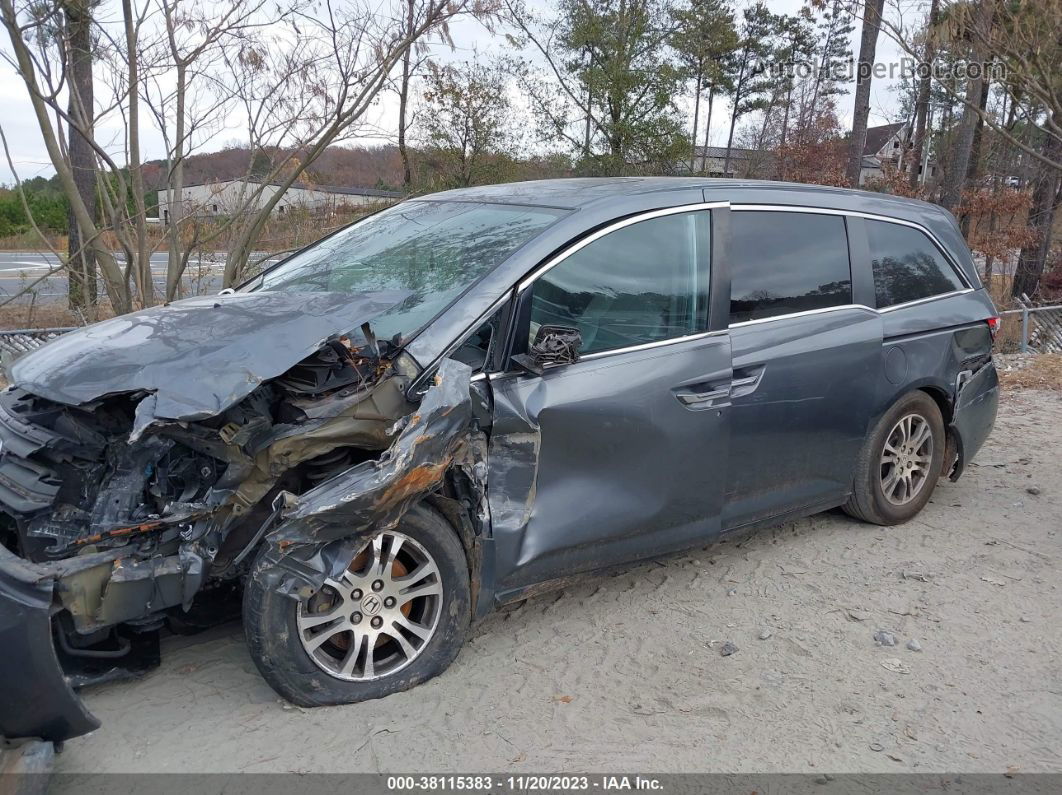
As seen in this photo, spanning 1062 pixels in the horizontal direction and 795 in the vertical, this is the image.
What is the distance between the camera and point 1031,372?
9.41 meters

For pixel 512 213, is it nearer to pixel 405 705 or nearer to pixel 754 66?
pixel 405 705

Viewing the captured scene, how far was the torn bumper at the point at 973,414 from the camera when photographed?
4984 mm

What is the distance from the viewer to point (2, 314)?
31.1ft

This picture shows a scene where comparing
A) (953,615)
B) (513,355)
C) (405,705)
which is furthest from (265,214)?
(953,615)

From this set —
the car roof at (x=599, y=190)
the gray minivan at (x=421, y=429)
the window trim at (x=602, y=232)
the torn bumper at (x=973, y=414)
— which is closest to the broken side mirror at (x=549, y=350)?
the gray minivan at (x=421, y=429)

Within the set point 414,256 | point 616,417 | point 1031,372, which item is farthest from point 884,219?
point 1031,372

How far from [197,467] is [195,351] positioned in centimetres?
41

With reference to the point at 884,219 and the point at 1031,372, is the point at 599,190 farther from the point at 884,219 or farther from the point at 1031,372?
the point at 1031,372

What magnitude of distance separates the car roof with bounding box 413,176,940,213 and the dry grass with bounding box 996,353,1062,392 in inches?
207

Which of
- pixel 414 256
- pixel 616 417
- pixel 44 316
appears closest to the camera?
pixel 616 417

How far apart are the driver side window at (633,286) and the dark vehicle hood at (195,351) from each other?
65cm

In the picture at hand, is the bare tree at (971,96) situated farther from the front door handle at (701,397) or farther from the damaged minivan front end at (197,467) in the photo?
the damaged minivan front end at (197,467)

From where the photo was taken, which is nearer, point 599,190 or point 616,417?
point 616,417

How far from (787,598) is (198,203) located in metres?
5.98
